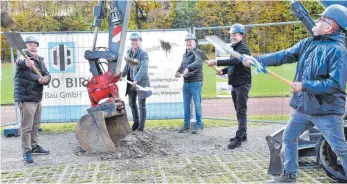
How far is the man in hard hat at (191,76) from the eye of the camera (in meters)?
8.04

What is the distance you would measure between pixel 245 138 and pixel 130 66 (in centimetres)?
253

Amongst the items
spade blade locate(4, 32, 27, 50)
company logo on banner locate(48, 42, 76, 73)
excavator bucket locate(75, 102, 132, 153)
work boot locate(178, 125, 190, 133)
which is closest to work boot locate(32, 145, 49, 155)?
excavator bucket locate(75, 102, 132, 153)

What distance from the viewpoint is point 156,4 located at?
A: 73.5 ft

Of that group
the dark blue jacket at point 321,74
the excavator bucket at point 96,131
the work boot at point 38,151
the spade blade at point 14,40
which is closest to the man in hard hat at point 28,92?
the spade blade at point 14,40

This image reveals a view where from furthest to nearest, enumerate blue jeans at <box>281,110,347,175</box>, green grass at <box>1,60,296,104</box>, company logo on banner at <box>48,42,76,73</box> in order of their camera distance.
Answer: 1. company logo on banner at <box>48,42,76,73</box>
2. green grass at <box>1,60,296,104</box>
3. blue jeans at <box>281,110,347,175</box>

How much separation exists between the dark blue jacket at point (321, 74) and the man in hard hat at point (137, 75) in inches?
138

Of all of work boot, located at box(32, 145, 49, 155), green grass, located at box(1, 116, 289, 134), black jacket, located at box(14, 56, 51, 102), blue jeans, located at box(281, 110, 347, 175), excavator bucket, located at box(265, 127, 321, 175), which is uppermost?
black jacket, located at box(14, 56, 51, 102)

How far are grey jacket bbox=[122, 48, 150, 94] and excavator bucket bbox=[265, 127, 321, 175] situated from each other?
320 centimetres

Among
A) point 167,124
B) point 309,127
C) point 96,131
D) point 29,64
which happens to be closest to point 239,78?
point 309,127

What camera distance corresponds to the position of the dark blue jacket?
4.02 m

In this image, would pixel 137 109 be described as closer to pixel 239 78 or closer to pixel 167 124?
pixel 167 124

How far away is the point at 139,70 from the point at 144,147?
1679 millimetres

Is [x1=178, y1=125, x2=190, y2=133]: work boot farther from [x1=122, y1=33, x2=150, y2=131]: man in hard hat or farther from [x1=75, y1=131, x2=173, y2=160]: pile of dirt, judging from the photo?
[x1=75, y1=131, x2=173, y2=160]: pile of dirt

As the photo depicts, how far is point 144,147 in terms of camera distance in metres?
6.62
